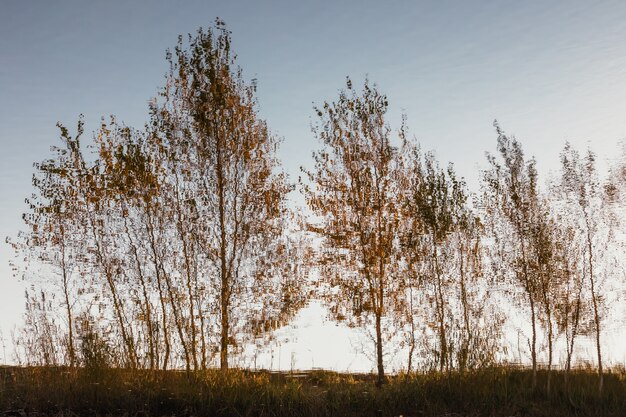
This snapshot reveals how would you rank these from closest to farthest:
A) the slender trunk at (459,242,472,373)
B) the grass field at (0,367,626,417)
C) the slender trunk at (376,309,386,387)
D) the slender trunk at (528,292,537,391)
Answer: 1. the grass field at (0,367,626,417)
2. the slender trunk at (459,242,472,373)
3. the slender trunk at (528,292,537,391)
4. the slender trunk at (376,309,386,387)

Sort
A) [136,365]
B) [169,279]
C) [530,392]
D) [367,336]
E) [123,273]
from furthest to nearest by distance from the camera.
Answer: [367,336]
[123,273]
[169,279]
[530,392]
[136,365]

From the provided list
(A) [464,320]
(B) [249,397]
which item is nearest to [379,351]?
(A) [464,320]

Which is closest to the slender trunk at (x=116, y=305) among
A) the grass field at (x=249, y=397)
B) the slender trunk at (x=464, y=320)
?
the grass field at (x=249, y=397)

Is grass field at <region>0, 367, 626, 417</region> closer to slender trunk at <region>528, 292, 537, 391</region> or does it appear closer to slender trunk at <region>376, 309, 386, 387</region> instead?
slender trunk at <region>528, 292, 537, 391</region>

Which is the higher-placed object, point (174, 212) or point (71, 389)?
point (174, 212)

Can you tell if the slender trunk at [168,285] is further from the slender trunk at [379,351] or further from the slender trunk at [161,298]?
the slender trunk at [379,351]

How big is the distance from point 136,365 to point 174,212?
5588 millimetres

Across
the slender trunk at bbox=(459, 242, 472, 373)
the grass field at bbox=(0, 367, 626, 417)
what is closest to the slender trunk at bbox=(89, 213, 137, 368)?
the grass field at bbox=(0, 367, 626, 417)

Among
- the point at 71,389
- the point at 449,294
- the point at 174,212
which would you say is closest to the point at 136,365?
the point at 71,389

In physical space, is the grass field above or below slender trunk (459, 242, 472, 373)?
below

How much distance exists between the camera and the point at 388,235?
1980cm

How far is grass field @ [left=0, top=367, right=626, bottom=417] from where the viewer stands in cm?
1098

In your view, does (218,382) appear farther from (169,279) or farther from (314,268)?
(314,268)

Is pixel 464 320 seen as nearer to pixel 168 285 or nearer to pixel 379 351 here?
pixel 379 351
